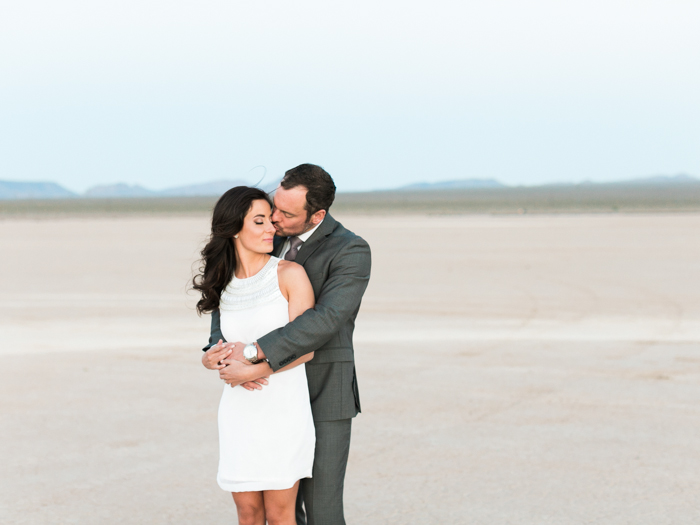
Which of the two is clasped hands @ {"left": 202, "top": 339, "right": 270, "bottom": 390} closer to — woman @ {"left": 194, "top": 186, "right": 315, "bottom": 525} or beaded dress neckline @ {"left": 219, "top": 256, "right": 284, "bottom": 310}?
woman @ {"left": 194, "top": 186, "right": 315, "bottom": 525}

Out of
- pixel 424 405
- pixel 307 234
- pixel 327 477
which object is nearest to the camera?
pixel 327 477

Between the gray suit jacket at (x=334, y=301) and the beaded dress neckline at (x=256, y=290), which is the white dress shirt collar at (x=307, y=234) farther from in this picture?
the beaded dress neckline at (x=256, y=290)

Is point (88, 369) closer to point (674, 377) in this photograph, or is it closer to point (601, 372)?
point (601, 372)

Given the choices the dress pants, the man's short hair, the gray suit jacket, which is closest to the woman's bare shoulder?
the gray suit jacket

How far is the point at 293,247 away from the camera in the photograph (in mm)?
3482

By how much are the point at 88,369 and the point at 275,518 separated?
5579mm

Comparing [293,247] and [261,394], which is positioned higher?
[293,247]

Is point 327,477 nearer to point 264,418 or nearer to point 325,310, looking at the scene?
point 264,418

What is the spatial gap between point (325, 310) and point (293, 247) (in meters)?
0.48

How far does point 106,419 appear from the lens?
20.9 ft

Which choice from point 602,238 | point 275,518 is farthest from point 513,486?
point 602,238

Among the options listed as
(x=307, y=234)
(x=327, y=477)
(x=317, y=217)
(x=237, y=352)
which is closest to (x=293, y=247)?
(x=307, y=234)

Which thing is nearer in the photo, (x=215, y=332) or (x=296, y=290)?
(x=296, y=290)

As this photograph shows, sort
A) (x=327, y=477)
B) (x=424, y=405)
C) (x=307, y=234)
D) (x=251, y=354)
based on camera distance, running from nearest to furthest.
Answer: (x=251, y=354), (x=327, y=477), (x=307, y=234), (x=424, y=405)
